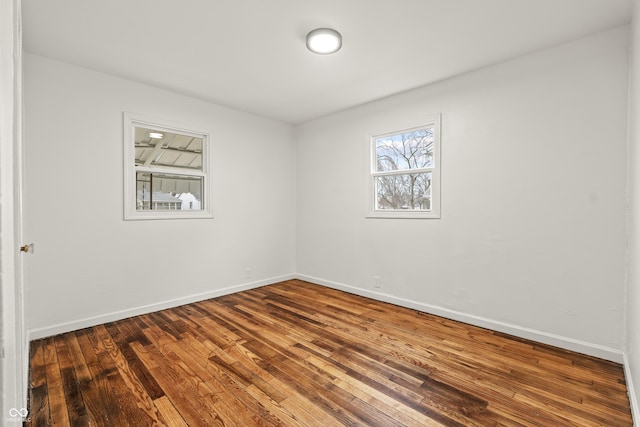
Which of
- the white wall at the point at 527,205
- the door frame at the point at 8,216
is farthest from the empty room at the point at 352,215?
the door frame at the point at 8,216

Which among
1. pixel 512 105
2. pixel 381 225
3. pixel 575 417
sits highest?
pixel 512 105

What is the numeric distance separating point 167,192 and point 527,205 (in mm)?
3951

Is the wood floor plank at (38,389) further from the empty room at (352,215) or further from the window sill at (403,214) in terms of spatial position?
the window sill at (403,214)

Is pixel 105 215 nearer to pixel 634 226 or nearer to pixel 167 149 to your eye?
pixel 167 149

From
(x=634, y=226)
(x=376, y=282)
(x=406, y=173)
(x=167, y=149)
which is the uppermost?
(x=167, y=149)

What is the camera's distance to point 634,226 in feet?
6.63

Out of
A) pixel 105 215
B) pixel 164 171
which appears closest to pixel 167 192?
pixel 164 171

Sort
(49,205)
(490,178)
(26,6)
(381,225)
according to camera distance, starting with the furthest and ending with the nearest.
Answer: (381,225)
(490,178)
(49,205)
(26,6)

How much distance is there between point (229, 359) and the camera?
2.43 m

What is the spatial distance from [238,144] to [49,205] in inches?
88.8

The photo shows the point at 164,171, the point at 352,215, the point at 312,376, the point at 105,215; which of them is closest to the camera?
the point at 312,376

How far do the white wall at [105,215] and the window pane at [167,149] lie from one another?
199mm

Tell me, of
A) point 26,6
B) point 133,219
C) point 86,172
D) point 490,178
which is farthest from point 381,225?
point 26,6

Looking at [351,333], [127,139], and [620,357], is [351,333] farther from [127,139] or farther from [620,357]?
[127,139]
